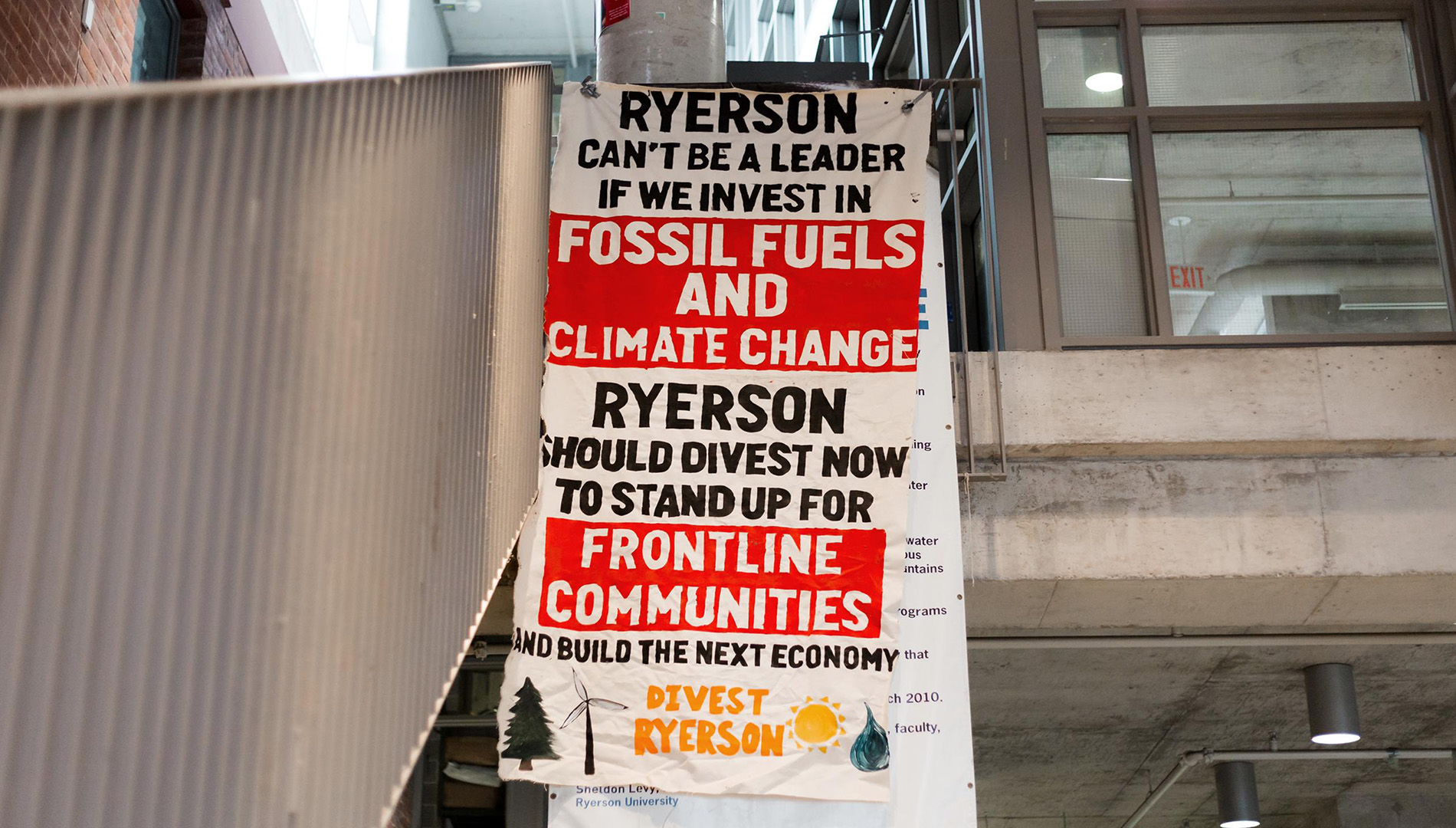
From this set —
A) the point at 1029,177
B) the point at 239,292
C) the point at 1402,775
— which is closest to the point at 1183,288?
the point at 1029,177

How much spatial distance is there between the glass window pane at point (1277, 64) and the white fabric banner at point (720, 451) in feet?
6.62

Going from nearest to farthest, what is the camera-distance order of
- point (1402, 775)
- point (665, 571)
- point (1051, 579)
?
1. point (665, 571)
2. point (1051, 579)
3. point (1402, 775)

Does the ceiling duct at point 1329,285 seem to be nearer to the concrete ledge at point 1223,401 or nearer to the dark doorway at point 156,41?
the concrete ledge at point 1223,401

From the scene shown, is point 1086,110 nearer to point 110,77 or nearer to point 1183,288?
point 1183,288

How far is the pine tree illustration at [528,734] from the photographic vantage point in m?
4.87

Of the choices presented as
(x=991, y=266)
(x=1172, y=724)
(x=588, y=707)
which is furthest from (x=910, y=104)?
(x=1172, y=724)

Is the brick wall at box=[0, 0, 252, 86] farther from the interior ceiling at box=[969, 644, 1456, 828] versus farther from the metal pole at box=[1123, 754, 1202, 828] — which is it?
the metal pole at box=[1123, 754, 1202, 828]

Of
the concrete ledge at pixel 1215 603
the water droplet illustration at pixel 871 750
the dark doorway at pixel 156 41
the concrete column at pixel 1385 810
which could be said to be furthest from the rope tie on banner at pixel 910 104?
the concrete column at pixel 1385 810

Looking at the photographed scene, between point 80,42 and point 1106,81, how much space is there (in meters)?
5.45

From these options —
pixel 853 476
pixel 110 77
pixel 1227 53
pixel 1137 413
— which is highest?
pixel 110 77

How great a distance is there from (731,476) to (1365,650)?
5356 mm

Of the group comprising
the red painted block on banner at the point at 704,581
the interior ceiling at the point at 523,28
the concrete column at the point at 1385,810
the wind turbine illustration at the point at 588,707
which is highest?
the interior ceiling at the point at 523,28

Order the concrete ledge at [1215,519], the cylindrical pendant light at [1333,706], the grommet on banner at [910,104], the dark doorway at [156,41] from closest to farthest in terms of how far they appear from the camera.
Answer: the grommet on banner at [910,104]
the concrete ledge at [1215,519]
the cylindrical pendant light at [1333,706]
the dark doorway at [156,41]

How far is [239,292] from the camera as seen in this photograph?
1.85 metres
